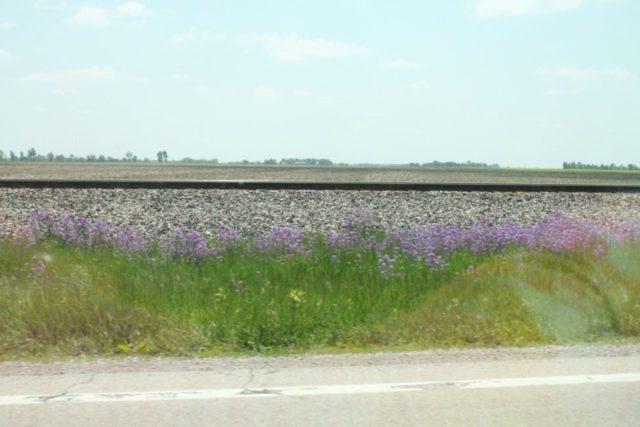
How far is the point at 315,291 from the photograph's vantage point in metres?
8.10

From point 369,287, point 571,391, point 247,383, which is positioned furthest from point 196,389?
point 369,287

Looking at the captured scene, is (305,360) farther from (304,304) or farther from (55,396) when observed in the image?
(55,396)

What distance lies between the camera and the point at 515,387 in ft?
16.6

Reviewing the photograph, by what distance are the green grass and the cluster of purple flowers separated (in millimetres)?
515

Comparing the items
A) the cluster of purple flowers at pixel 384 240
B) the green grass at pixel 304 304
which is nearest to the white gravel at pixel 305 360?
the green grass at pixel 304 304

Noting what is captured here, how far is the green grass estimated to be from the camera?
6.55 metres

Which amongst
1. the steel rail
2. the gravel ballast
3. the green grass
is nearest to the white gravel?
the green grass

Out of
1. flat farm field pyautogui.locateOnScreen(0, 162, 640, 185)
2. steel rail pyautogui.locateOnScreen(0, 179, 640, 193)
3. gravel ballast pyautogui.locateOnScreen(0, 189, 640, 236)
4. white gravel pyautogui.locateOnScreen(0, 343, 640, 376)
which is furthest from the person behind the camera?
flat farm field pyautogui.locateOnScreen(0, 162, 640, 185)

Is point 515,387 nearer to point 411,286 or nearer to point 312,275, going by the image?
point 411,286

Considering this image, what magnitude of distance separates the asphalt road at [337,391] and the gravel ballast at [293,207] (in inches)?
295

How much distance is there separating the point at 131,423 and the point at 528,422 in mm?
2374

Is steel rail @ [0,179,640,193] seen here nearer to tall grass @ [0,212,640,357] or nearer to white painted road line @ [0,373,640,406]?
tall grass @ [0,212,640,357]

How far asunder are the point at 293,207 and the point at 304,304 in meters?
8.07

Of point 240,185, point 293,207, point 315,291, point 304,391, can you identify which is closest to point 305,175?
point 240,185
